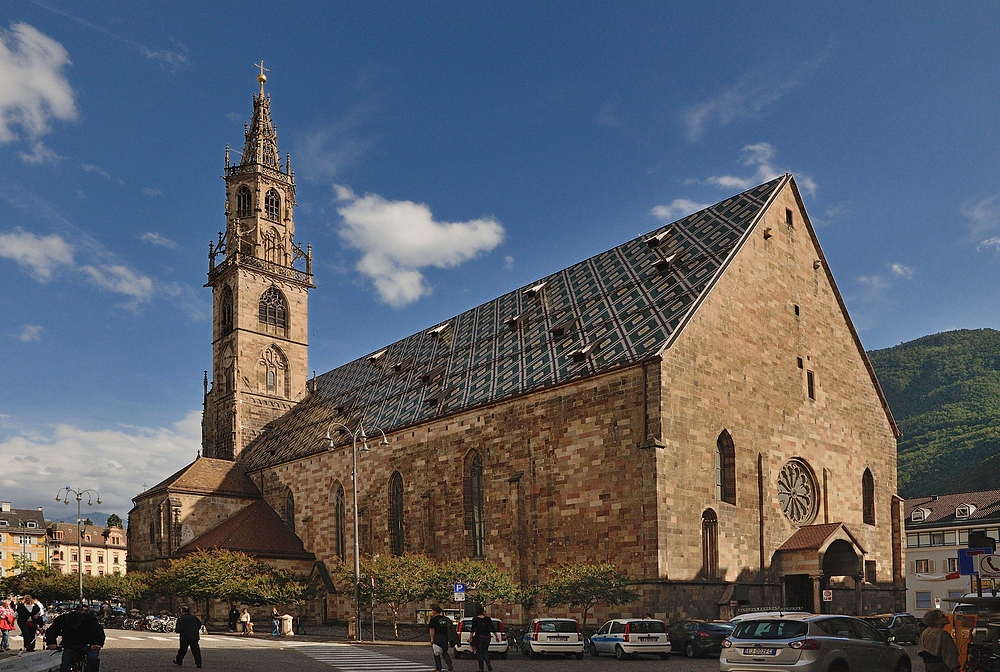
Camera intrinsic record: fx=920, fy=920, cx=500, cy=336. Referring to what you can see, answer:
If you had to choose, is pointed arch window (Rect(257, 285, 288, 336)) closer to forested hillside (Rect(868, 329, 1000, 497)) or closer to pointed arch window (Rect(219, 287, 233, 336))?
pointed arch window (Rect(219, 287, 233, 336))

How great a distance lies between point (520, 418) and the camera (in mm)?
39594

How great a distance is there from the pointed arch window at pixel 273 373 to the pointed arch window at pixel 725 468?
133ft

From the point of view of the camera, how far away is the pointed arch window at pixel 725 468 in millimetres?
35125

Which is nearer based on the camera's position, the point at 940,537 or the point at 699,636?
the point at 699,636

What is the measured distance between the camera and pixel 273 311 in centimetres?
6881

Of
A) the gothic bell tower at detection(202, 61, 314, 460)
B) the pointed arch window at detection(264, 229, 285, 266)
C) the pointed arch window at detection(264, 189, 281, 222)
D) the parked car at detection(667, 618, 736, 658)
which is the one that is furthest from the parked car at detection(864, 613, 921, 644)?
the pointed arch window at detection(264, 189, 281, 222)

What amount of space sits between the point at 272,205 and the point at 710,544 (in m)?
47.1

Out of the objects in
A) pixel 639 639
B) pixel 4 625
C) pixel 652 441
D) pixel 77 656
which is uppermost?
pixel 652 441

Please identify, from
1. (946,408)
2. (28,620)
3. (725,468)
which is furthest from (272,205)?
(946,408)

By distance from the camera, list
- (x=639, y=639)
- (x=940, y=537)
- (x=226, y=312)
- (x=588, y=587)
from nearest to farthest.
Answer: (x=639, y=639) < (x=588, y=587) < (x=940, y=537) < (x=226, y=312)

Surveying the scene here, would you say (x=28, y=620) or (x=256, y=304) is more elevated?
(x=256, y=304)

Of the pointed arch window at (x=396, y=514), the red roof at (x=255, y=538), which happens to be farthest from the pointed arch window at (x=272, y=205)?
the pointed arch window at (x=396, y=514)

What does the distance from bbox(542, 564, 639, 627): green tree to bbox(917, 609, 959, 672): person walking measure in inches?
709

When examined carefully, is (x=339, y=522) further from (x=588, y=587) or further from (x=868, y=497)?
(x=868, y=497)
